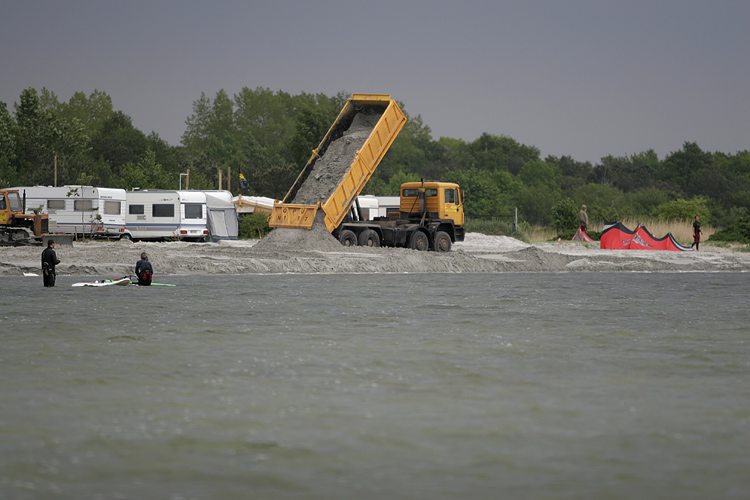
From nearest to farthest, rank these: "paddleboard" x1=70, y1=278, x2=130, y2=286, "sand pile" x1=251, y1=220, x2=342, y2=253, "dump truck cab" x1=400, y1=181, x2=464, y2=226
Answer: "paddleboard" x1=70, y1=278, x2=130, y2=286 < "sand pile" x1=251, y1=220, x2=342, y2=253 < "dump truck cab" x1=400, y1=181, x2=464, y2=226

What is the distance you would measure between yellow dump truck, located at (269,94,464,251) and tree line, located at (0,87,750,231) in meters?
19.9

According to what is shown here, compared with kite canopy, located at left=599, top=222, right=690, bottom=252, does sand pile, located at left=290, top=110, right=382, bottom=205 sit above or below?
above

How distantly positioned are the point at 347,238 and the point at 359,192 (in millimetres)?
1846

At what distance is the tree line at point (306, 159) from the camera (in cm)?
8331

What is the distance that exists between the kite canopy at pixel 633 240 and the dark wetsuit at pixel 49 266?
2539cm

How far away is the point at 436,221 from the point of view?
43.1 metres

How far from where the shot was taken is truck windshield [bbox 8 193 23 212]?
1874 inches

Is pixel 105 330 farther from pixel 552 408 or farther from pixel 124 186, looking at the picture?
pixel 124 186

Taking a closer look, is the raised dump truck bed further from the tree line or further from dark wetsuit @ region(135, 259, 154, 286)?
the tree line

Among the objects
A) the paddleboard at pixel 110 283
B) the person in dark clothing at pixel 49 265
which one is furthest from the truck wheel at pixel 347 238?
the person in dark clothing at pixel 49 265

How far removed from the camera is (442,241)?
4297 centimetres

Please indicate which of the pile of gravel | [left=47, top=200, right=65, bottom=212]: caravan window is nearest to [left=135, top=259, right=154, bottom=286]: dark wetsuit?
the pile of gravel

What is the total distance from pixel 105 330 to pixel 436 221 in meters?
24.2

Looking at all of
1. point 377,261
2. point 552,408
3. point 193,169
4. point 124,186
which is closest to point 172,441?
point 552,408
